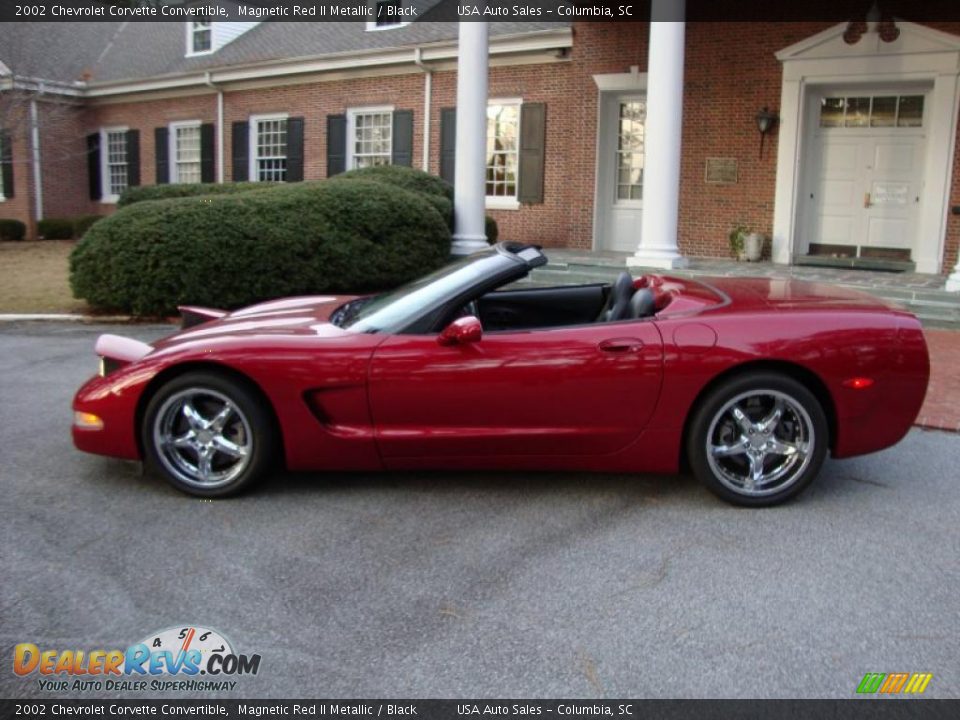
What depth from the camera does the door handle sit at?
4.32 metres

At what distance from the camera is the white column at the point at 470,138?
13992 mm

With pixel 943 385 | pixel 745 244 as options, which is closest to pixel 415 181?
pixel 745 244

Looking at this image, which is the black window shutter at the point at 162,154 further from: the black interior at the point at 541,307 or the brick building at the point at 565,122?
the black interior at the point at 541,307

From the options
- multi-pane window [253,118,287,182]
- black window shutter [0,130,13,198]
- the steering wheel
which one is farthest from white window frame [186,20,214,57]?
the steering wheel

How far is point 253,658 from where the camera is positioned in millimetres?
2988

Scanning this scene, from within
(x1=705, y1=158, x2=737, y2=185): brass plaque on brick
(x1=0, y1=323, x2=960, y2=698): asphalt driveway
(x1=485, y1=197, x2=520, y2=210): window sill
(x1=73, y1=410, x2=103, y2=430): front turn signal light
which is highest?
(x1=705, y1=158, x2=737, y2=185): brass plaque on brick

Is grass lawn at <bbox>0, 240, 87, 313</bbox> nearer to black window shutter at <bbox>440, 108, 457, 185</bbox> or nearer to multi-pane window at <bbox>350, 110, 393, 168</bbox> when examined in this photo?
multi-pane window at <bbox>350, 110, 393, 168</bbox>

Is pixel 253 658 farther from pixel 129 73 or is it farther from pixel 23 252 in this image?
pixel 129 73

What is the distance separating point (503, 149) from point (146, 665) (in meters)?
16.0

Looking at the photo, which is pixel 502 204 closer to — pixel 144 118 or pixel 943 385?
pixel 943 385

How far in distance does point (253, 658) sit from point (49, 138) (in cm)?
2705

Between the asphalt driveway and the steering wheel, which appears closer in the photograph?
the asphalt driveway

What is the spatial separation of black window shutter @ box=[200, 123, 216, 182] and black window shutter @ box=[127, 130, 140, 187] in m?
3.12

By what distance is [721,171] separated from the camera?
49.3 feet
